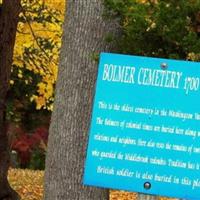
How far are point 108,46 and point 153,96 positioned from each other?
1234 millimetres

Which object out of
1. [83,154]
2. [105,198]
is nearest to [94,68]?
[83,154]

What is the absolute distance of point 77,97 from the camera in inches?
210

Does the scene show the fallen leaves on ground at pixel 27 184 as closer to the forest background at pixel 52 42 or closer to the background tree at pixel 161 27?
the forest background at pixel 52 42

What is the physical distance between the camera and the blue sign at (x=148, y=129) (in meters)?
4.09

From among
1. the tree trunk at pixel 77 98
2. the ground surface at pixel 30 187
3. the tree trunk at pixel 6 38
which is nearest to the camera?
the tree trunk at pixel 77 98

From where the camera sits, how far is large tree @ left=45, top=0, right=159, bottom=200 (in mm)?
5293

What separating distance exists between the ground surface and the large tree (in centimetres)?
672

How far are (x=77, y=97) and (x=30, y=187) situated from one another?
819 centimetres

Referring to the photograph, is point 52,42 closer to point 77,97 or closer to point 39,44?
point 39,44

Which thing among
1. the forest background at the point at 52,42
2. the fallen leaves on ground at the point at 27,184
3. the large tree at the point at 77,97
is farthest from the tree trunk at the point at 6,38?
the large tree at the point at 77,97

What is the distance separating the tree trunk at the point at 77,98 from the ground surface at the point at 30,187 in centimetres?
672

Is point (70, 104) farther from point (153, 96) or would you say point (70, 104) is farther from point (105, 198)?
point (153, 96)

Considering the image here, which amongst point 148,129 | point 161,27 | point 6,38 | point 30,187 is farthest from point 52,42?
point 148,129

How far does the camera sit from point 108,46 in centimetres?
530
